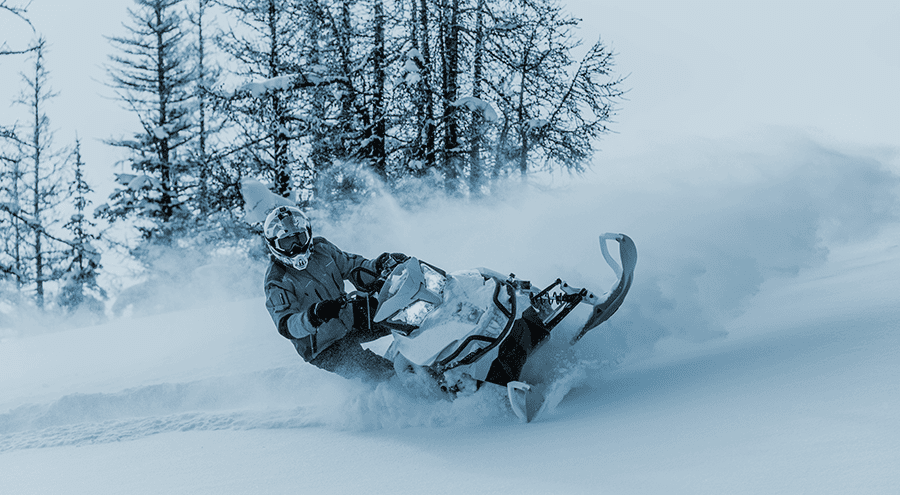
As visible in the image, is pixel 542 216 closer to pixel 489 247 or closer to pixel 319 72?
pixel 489 247

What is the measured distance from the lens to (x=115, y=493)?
3.21 m

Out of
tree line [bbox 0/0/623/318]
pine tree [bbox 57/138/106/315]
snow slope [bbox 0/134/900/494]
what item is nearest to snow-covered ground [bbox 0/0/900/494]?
snow slope [bbox 0/134/900/494]

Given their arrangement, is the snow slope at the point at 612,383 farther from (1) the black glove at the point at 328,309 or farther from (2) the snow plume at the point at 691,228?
(1) the black glove at the point at 328,309

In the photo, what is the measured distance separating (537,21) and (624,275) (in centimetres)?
1292

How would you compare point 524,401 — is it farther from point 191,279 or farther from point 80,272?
point 80,272

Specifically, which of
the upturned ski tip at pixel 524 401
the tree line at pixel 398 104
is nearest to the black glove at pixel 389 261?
the upturned ski tip at pixel 524 401

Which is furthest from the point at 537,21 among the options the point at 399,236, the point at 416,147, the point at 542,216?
the point at 542,216

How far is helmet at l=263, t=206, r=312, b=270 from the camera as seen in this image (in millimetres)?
4477

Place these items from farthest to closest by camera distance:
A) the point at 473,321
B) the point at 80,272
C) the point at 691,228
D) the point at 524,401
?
the point at 80,272, the point at 691,228, the point at 473,321, the point at 524,401

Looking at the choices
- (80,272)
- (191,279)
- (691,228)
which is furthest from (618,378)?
(80,272)

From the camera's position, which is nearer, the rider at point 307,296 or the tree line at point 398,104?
the rider at point 307,296

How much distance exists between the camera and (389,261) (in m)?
4.83

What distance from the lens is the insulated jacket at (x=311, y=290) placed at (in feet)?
14.4

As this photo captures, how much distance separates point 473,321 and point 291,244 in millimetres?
1502
